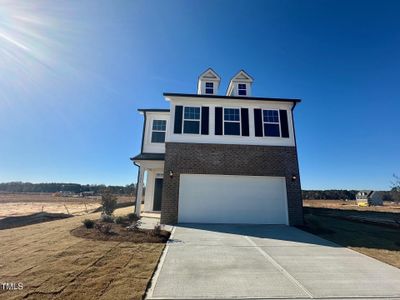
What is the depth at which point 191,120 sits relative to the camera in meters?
11.7

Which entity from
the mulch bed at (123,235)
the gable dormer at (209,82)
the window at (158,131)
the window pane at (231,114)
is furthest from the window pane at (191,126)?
the mulch bed at (123,235)

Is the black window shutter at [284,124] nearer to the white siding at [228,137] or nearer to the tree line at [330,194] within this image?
the white siding at [228,137]

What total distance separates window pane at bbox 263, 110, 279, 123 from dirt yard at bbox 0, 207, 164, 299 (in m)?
9.11

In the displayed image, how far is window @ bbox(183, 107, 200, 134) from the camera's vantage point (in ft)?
38.1

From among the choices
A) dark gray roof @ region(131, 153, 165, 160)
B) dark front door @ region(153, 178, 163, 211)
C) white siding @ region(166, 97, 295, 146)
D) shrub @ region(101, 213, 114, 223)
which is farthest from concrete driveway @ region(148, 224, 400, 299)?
dark front door @ region(153, 178, 163, 211)

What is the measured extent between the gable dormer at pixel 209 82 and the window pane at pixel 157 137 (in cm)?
404

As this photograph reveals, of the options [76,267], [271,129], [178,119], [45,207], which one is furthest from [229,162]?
[45,207]

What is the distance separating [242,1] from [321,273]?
11.1m

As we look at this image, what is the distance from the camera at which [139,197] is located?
469 inches

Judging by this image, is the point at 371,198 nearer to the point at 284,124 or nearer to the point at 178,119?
the point at 284,124

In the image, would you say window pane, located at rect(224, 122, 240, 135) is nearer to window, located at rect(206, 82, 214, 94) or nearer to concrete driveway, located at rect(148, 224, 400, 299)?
window, located at rect(206, 82, 214, 94)

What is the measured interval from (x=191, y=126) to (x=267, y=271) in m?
8.44

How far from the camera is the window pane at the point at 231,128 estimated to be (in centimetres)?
1163

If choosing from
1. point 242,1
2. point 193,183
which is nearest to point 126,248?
point 193,183
